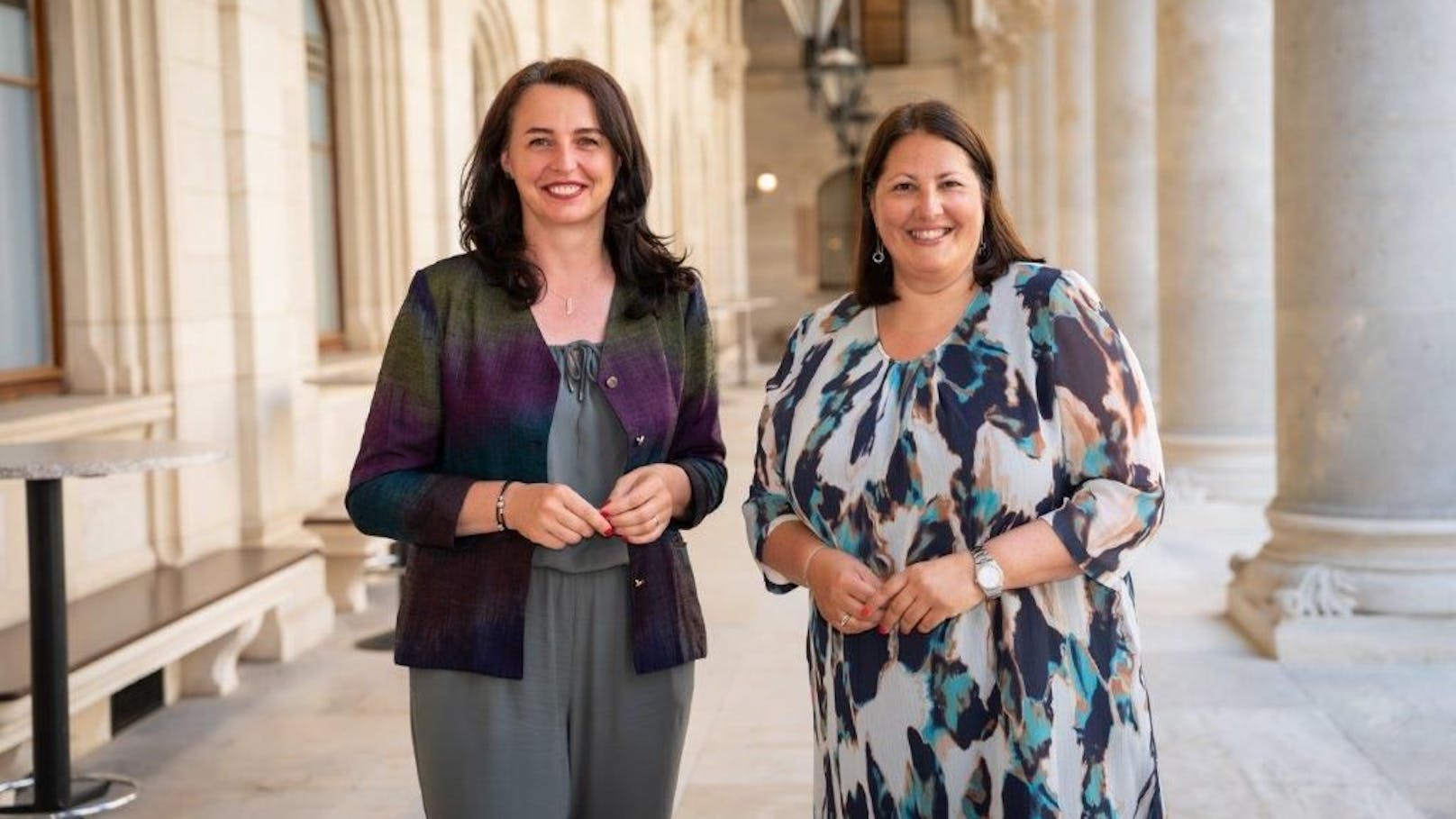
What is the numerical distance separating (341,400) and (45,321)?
9.18 feet

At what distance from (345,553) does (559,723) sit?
18.3ft

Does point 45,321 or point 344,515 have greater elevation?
point 45,321

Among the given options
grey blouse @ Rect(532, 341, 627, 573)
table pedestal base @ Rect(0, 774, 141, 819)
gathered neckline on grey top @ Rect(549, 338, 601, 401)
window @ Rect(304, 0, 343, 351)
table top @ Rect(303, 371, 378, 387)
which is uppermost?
window @ Rect(304, 0, 343, 351)

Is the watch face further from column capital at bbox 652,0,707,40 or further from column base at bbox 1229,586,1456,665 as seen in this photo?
column capital at bbox 652,0,707,40

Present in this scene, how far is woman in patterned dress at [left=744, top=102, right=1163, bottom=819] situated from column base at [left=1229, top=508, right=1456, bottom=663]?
4.12 metres

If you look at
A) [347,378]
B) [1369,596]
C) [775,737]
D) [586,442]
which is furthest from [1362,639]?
[347,378]

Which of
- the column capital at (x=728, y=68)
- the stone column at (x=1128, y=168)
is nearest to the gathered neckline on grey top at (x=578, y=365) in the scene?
the stone column at (x=1128, y=168)

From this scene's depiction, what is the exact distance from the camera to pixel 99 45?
6398 mm

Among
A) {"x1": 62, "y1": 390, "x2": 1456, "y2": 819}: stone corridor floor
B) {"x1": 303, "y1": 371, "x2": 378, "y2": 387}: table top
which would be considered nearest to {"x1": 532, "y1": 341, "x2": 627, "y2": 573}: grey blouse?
{"x1": 62, "y1": 390, "x2": 1456, "y2": 819}: stone corridor floor

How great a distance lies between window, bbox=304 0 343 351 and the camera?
9.58 meters

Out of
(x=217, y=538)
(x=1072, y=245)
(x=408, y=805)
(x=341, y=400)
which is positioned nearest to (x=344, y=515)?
(x=217, y=538)

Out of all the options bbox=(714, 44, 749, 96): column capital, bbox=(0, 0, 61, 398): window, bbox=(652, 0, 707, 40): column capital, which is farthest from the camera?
bbox=(714, 44, 749, 96): column capital

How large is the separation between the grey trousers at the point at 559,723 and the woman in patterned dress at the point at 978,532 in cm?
30

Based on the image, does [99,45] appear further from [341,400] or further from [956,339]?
[956,339]
